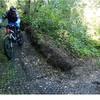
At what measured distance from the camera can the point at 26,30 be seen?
5395 mm

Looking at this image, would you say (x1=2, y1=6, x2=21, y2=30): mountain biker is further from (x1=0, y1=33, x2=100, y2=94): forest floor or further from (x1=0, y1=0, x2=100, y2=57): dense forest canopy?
(x1=0, y1=33, x2=100, y2=94): forest floor

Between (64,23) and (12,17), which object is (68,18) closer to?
(64,23)

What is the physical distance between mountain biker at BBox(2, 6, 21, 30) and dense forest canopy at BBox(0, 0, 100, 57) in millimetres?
41

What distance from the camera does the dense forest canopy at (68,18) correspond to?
17.6ft

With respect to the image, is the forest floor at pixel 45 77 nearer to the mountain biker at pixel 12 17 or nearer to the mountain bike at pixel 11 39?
the mountain bike at pixel 11 39

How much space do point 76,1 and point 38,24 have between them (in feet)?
1.39

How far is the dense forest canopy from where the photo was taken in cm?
536

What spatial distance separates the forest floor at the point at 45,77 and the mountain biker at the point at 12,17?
0.88 feet

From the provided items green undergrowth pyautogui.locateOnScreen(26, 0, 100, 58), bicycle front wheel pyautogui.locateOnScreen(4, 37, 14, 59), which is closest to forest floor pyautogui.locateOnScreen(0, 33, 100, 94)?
bicycle front wheel pyautogui.locateOnScreen(4, 37, 14, 59)

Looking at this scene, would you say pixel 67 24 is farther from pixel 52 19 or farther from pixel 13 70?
pixel 13 70
